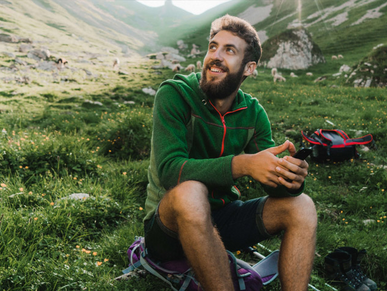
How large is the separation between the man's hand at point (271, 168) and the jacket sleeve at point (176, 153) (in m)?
0.11

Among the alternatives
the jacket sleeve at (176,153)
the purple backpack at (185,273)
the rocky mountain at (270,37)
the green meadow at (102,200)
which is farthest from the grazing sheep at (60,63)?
the purple backpack at (185,273)

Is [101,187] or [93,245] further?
[101,187]

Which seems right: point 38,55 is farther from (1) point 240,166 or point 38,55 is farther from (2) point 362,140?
(1) point 240,166

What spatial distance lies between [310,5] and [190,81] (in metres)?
102

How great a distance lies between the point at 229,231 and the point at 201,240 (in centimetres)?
81

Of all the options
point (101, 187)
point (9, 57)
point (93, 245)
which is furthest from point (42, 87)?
point (93, 245)

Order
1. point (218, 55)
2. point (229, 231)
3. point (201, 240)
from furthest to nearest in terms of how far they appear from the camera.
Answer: point (218, 55)
point (229, 231)
point (201, 240)

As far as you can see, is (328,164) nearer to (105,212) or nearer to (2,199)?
(105,212)

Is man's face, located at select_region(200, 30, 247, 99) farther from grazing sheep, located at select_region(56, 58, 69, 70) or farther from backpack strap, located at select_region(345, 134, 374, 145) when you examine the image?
grazing sheep, located at select_region(56, 58, 69, 70)

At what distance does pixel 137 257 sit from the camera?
2857 millimetres

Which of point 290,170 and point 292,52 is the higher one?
point 292,52

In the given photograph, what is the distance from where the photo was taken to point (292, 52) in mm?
28844

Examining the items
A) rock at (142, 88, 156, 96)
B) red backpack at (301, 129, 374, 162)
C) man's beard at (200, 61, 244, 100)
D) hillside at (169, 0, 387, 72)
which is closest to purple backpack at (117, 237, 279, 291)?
man's beard at (200, 61, 244, 100)

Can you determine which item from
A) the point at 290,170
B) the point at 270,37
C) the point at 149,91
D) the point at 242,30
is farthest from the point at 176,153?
the point at 270,37
